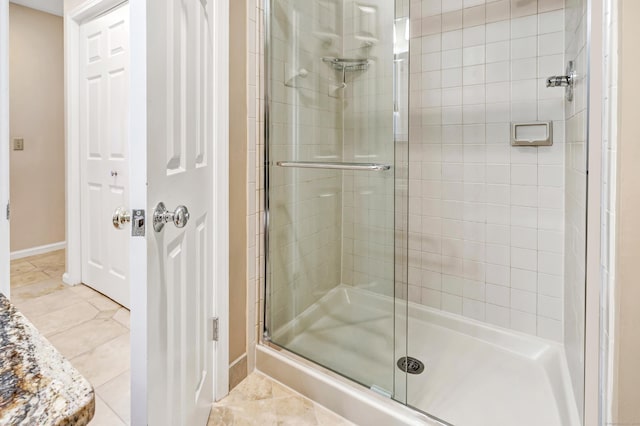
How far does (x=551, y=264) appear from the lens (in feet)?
5.90

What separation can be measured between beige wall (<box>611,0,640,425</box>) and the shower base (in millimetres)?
497

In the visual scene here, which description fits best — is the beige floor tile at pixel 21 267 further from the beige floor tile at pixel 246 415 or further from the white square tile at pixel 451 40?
the white square tile at pixel 451 40

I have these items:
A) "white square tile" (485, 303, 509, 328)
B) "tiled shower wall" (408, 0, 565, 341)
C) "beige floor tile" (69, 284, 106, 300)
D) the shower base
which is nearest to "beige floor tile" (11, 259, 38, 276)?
"beige floor tile" (69, 284, 106, 300)

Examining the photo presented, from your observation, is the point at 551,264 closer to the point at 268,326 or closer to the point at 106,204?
the point at 268,326

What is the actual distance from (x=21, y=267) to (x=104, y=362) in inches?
82.6

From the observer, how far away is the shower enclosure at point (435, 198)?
1.45 metres

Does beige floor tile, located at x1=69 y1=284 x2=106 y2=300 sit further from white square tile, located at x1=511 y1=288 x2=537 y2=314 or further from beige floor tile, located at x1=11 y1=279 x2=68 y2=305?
white square tile, located at x1=511 y1=288 x2=537 y2=314

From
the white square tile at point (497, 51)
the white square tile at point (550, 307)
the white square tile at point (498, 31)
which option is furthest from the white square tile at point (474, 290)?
the white square tile at point (498, 31)

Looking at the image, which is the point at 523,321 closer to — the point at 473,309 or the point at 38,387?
the point at 473,309

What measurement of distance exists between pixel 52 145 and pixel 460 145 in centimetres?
382

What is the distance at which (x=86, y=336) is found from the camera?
203 centimetres

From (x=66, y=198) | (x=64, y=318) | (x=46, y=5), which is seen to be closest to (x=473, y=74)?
(x=64, y=318)

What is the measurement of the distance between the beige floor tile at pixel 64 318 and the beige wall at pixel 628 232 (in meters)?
2.63

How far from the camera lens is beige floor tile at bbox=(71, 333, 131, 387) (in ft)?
5.56
